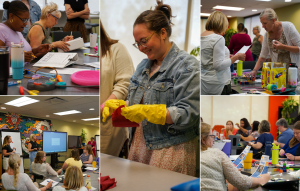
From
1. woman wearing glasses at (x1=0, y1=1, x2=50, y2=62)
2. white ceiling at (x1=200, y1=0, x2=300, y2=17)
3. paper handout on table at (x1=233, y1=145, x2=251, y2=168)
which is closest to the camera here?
woman wearing glasses at (x1=0, y1=1, x2=50, y2=62)

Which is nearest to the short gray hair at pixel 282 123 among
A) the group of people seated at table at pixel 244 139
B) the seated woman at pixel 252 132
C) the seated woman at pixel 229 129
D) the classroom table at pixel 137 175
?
the group of people seated at table at pixel 244 139

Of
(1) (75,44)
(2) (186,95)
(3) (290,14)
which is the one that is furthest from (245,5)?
(1) (75,44)

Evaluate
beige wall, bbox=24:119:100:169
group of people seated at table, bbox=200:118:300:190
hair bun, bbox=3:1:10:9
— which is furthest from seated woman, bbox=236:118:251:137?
hair bun, bbox=3:1:10:9

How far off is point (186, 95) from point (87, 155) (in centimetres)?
63

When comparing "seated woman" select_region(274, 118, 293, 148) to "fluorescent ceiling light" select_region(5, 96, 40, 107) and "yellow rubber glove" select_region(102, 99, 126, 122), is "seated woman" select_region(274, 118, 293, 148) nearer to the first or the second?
"yellow rubber glove" select_region(102, 99, 126, 122)

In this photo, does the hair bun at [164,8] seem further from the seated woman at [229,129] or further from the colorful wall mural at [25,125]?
the colorful wall mural at [25,125]

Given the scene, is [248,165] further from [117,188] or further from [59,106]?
[59,106]

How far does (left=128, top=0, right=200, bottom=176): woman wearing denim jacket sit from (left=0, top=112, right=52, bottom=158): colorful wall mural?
50cm

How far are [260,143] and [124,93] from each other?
0.93m

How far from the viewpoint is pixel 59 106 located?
1.49m

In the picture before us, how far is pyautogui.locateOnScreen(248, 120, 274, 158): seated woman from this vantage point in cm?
172

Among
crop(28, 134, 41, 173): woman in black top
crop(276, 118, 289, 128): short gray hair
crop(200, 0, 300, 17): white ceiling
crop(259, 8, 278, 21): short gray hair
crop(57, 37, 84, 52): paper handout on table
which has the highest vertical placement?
crop(200, 0, 300, 17): white ceiling

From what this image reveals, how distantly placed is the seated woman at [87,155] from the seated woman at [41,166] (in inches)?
6.5

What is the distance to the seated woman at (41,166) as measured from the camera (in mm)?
1523
